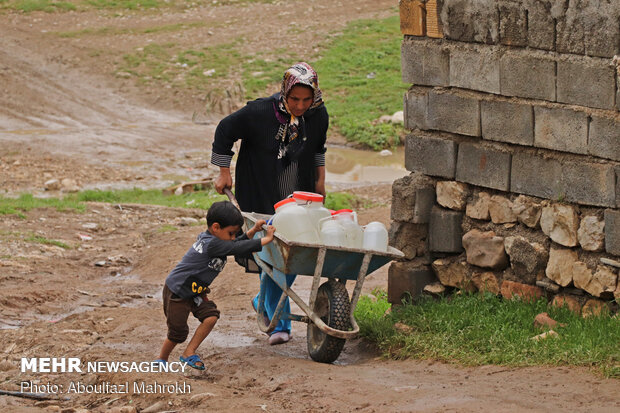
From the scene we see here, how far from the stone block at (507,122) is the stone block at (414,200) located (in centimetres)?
61

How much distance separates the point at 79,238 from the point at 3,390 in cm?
502

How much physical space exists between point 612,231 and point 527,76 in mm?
1077

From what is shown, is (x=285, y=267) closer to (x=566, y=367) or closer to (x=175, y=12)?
(x=566, y=367)

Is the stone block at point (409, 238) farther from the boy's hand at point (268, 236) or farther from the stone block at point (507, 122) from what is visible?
the boy's hand at point (268, 236)

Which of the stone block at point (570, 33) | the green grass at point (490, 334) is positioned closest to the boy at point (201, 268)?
the green grass at point (490, 334)

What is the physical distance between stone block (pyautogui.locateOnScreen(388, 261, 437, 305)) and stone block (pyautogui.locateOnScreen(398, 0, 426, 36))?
62.2 inches

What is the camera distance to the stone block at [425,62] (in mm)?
6320

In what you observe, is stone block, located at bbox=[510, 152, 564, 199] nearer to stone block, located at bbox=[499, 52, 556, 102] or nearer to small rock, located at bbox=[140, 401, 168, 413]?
stone block, located at bbox=[499, 52, 556, 102]

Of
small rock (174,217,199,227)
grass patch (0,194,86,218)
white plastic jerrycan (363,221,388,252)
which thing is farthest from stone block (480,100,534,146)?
grass patch (0,194,86,218)

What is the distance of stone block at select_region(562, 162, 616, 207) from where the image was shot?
5422 millimetres

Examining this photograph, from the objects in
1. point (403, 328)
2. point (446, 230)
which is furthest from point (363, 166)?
point (403, 328)

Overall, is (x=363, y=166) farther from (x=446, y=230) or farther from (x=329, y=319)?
(x=329, y=319)

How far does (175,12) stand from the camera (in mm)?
25312

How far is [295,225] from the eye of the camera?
5703mm
